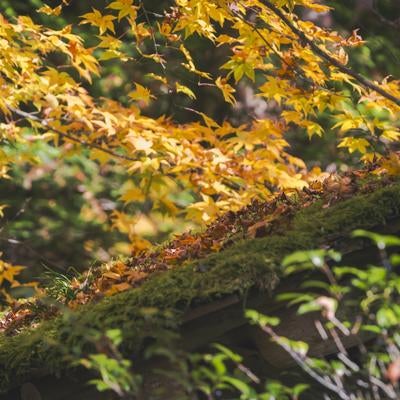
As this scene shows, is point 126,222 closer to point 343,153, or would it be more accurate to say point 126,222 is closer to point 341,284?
point 341,284

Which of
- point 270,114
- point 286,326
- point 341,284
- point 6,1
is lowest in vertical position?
point 270,114

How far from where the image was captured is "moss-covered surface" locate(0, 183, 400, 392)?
2.65 m

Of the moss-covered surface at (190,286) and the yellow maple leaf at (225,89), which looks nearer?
the moss-covered surface at (190,286)

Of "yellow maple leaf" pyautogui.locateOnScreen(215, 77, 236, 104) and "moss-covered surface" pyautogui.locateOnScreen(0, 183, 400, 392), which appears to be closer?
"moss-covered surface" pyautogui.locateOnScreen(0, 183, 400, 392)

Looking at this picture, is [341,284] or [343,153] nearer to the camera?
[341,284]

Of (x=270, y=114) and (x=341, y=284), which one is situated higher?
(x=341, y=284)

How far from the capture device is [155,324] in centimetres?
261

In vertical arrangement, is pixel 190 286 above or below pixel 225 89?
above

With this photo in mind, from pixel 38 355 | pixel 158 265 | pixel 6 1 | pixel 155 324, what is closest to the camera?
pixel 155 324

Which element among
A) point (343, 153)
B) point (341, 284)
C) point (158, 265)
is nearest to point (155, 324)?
point (341, 284)

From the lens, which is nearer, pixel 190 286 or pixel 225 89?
pixel 190 286

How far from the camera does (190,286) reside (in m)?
2.73

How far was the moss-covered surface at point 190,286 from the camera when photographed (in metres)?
2.65

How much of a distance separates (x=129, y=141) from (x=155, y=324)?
187 centimetres
